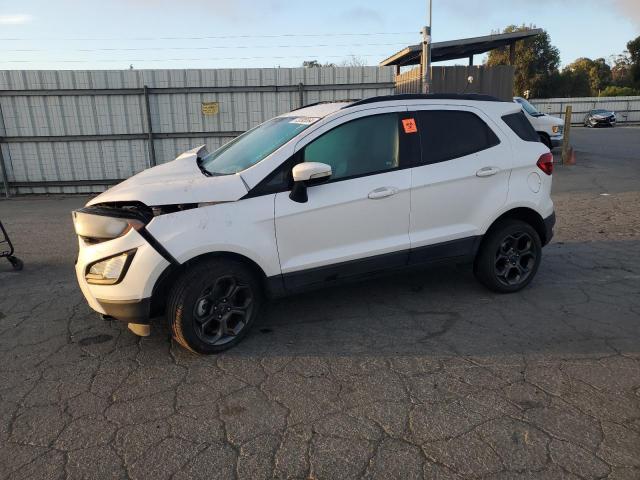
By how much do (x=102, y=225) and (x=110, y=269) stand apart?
1.02ft

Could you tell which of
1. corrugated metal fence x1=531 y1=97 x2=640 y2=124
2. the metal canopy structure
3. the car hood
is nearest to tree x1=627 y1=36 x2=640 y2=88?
corrugated metal fence x1=531 y1=97 x2=640 y2=124

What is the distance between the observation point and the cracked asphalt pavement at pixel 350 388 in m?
2.53

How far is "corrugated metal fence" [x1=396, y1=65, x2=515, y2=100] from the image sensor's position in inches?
506

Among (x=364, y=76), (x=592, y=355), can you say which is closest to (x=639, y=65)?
(x=364, y=76)

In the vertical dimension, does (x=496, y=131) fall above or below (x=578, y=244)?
above

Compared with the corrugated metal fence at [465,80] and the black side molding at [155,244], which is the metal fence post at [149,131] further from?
the black side molding at [155,244]

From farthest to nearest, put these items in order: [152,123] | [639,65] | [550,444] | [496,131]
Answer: [639,65] → [152,123] → [496,131] → [550,444]

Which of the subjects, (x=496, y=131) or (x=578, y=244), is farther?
(x=578, y=244)

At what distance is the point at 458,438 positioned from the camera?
2.67m

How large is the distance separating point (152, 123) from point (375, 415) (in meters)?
9.71

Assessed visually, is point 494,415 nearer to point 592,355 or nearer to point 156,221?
point 592,355

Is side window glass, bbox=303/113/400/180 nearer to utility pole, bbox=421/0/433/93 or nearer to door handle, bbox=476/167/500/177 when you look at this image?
door handle, bbox=476/167/500/177

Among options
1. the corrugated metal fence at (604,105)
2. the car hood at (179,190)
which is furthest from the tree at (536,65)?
the car hood at (179,190)

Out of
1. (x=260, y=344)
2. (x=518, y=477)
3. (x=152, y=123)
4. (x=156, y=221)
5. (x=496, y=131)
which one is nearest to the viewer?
(x=518, y=477)
